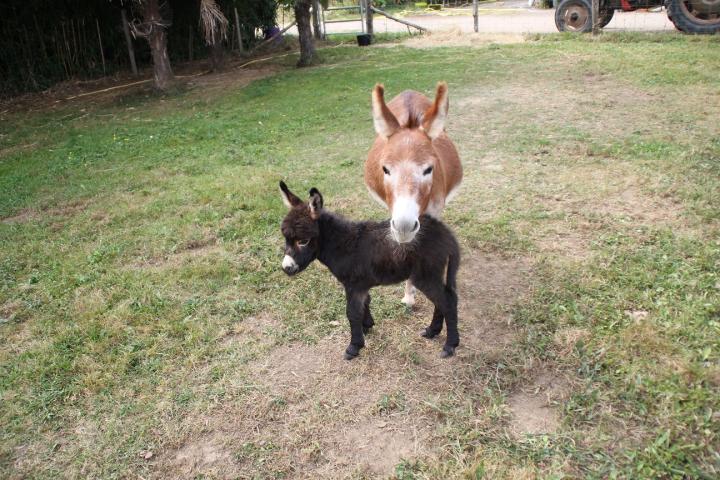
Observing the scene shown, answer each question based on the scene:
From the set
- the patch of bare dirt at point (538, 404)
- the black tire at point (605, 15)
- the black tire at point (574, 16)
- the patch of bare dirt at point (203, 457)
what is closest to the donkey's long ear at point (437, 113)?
the patch of bare dirt at point (538, 404)

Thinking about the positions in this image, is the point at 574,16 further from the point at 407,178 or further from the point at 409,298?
the point at 407,178

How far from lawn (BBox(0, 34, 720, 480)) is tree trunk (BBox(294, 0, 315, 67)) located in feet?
25.2

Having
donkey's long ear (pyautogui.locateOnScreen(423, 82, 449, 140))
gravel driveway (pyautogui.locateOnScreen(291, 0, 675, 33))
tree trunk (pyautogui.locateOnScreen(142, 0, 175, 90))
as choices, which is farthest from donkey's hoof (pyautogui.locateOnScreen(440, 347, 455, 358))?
gravel driveway (pyautogui.locateOnScreen(291, 0, 675, 33))

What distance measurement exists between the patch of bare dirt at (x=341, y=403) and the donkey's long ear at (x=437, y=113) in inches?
65.1

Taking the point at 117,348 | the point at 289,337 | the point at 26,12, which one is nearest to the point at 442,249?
the point at 289,337

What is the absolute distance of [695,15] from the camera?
1404cm

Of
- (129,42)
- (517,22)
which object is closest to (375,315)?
(129,42)

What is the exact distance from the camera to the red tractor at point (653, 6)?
44.7 feet

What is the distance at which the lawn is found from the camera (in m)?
3.01

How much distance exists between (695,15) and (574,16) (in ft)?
11.0

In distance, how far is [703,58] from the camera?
440 inches

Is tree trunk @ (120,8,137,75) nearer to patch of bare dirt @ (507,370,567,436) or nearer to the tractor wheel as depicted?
the tractor wheel

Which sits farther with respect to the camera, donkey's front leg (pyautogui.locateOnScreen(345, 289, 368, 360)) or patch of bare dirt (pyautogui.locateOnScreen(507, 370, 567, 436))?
donkey's front leg (pyautogui.locateOnScreen(345, 289, 368, 360))

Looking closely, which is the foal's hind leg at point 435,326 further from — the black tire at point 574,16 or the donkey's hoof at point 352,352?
the black tire at point 574,16
